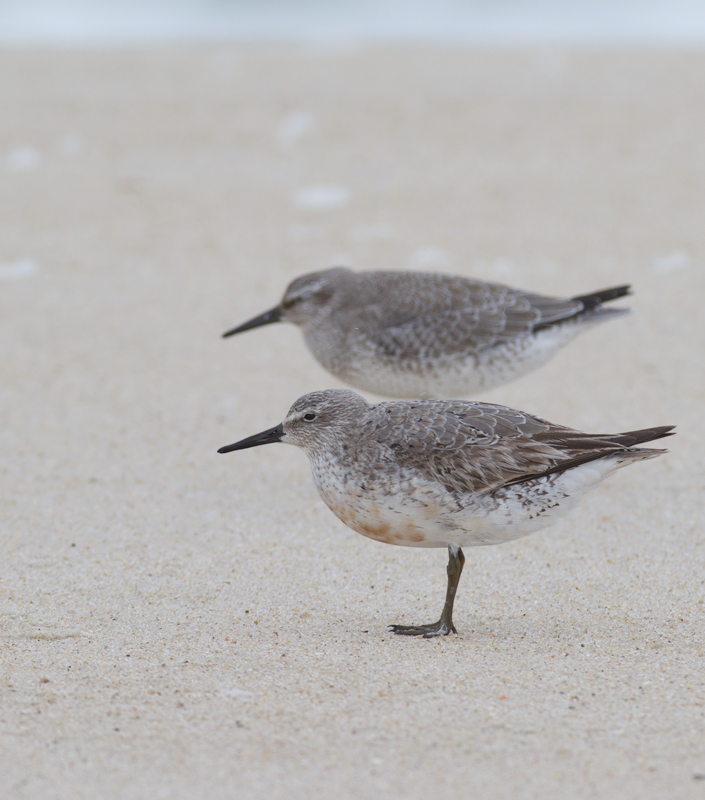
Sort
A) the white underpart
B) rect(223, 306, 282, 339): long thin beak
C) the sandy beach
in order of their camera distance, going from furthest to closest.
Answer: rect(223, 306, 282, 339): long thin beak, the white underpart, the sandy beach

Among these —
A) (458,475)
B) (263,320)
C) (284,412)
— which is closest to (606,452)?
(458,475)

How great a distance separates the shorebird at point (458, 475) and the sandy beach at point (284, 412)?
16.7 inches

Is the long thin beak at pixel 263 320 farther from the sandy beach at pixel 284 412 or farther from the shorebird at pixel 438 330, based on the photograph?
the sandy beach at pixel 284 412

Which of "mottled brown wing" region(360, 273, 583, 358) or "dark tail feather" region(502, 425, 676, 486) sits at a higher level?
"dark tail feather" region(502, 425, 676, 486)

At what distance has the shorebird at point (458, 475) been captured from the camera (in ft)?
13.3

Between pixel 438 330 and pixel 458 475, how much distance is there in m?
2.26

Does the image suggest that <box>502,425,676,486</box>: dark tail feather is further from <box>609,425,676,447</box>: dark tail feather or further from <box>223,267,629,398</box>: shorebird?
<box>223,267,629,398</box>: shorebird

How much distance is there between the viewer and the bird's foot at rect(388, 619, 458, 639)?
13.5 ft

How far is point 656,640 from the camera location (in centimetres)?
405

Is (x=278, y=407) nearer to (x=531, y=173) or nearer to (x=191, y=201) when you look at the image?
(x=191, y=201)

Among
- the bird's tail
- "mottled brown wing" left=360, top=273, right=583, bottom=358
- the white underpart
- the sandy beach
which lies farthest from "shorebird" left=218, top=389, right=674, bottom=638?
the bird's tail

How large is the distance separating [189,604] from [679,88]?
948 centimetres

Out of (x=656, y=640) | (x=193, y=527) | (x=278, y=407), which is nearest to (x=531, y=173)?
(x=278, y=407)

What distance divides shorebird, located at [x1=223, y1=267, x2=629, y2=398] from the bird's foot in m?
2.32
